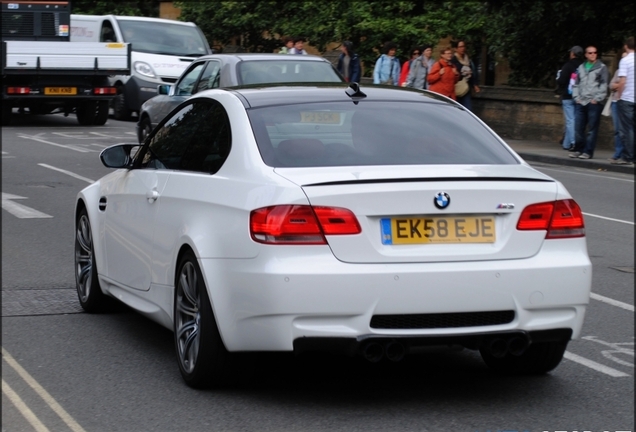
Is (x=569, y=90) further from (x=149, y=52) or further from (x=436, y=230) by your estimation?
(x=436, y=230)

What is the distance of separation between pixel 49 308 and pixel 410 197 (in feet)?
11.2

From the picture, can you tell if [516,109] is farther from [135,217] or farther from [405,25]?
[135,217]

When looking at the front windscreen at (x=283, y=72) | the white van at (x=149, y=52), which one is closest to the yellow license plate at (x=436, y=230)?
the front windscreen at (x=283, y=72)

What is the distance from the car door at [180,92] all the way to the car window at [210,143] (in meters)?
10.5

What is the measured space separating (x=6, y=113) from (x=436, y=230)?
23.2m

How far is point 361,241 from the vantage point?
17.1 feet

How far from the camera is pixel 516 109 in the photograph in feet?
86.7


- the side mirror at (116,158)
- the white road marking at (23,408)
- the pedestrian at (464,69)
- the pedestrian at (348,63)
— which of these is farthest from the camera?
the pedestrian at (348,63)

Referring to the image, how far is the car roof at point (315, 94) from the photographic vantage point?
20.4 feet

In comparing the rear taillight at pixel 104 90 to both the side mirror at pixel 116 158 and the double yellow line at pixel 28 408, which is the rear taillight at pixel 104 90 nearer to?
the side mirror at pixel 116 158

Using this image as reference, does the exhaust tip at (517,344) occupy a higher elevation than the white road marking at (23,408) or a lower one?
higher

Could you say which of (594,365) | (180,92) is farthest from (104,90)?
(594,365)

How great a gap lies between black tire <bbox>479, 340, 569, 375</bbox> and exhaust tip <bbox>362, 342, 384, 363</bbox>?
89cm

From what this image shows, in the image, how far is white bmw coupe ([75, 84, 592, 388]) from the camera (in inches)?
205
